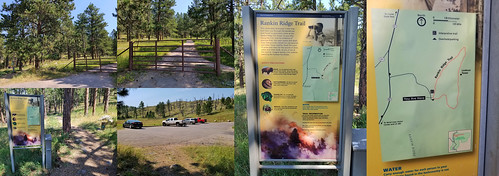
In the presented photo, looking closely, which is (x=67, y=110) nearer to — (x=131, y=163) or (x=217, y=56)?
(x=131, y=163)

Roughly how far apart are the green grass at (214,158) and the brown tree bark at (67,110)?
6.33 feet

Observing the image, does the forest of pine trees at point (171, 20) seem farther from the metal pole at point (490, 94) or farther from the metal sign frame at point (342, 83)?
the metal pole at point (490, 94)

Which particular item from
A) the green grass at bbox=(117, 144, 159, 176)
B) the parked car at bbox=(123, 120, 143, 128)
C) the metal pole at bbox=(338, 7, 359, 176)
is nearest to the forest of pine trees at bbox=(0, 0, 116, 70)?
the parked car at bbox=(123, 120, 143, 128)

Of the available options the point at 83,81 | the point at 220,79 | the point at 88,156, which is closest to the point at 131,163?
the point at 88,156

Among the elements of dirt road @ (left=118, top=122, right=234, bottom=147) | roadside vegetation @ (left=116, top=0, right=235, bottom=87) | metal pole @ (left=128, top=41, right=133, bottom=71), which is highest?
roadside vegetation @ (left=116, top=0, right=235, bottom=87)

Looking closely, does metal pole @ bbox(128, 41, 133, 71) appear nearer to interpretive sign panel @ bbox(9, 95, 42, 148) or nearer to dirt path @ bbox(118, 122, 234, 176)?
dirt path @ bbox(118, 122, 234, 176)

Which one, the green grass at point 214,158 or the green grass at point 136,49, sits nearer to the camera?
the green grass at point 136,49

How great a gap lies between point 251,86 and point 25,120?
13.6 ft

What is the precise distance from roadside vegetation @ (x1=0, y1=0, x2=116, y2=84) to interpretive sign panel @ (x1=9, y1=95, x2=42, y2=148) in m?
0.50

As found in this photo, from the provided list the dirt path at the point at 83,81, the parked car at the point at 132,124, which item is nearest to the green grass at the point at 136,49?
the dirt path at the point at 83,81

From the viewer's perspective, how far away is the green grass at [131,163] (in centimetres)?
564

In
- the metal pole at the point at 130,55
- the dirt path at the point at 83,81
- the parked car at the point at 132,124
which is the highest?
the metal pole at the point at 130,55

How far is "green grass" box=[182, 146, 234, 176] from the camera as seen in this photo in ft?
19.1

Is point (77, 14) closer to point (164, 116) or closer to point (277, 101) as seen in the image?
point (164, 116)
